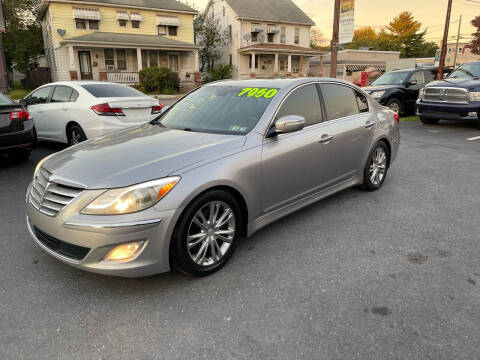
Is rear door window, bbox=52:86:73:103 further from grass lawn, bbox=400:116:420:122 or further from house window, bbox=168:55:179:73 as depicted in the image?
house window, bbox=168:55:179:73

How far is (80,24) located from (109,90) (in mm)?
24628

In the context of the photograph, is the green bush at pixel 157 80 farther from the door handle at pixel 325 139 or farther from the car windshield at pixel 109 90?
the door handle at pixel 325 139

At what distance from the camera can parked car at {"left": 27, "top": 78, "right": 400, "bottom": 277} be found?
260 cm

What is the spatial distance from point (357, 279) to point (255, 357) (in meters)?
1.20

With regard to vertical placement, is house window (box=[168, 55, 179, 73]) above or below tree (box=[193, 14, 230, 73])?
below

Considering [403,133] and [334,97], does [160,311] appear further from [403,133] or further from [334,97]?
[403,133]

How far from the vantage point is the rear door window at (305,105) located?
12.3 feet

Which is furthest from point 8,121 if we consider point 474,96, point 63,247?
point 474,96

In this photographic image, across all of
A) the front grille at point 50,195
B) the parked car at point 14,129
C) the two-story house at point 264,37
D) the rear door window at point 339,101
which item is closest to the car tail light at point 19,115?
the parked car at point 14,129

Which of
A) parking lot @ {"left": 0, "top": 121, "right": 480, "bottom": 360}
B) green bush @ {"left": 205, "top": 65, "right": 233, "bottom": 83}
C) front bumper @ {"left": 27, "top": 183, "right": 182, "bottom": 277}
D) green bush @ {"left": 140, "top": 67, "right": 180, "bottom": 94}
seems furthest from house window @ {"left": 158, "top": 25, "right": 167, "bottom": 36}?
front bumper @ {"left": 27, "top": 183, "right": 182, "bottom": 277}

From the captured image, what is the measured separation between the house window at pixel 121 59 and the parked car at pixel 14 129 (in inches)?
988

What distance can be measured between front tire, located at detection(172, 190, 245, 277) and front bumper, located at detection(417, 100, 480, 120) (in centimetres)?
898

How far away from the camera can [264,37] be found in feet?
121

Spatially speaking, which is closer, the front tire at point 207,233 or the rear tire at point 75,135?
the front tire at point 207,233
